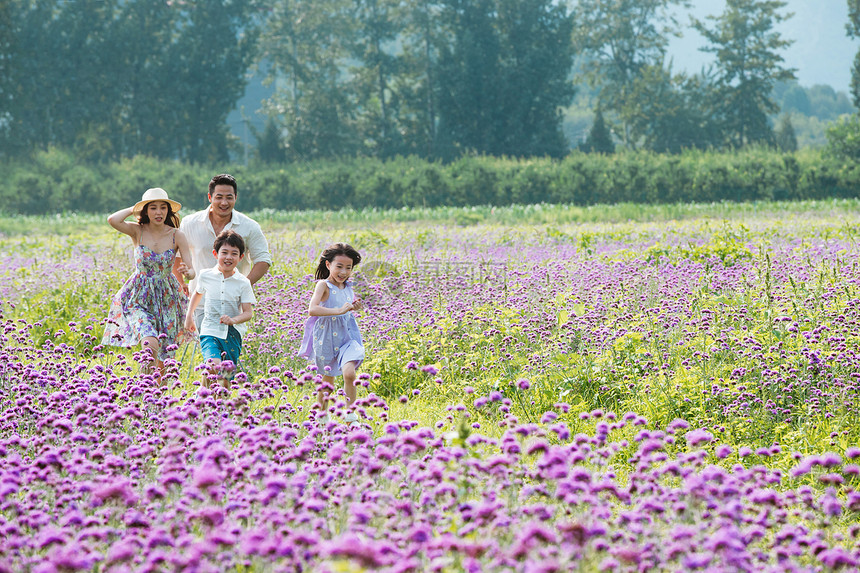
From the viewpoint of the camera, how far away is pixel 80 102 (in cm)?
4491

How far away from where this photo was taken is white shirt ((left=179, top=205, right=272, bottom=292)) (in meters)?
6.11

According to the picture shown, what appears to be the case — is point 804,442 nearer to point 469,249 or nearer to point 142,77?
point 469,249

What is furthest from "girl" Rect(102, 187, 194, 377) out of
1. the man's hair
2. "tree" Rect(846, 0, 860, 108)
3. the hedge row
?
"tree" Rect(846, 0, 860, 108)

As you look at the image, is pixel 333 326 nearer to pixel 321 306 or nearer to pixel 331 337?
pixel 331 337

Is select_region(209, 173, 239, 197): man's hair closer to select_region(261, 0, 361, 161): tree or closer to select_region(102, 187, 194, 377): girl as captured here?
select_region(102, 187, 194, 377): girl

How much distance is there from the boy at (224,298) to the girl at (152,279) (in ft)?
2.14

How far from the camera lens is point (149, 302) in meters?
6.28

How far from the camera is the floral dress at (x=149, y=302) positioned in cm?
619

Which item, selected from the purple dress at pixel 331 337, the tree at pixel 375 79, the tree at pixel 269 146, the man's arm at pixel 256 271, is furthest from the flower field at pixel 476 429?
the tree at pixel 375 79

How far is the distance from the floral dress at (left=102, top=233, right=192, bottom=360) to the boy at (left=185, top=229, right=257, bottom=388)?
2.24 feet

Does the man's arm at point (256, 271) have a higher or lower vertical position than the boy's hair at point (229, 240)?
lower

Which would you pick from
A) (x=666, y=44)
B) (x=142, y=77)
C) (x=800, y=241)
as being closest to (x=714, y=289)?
(x=800, y=241)

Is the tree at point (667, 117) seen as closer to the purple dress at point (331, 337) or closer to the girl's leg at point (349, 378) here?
the purple dress at point (331, 337)

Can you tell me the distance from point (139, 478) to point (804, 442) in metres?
3.60
